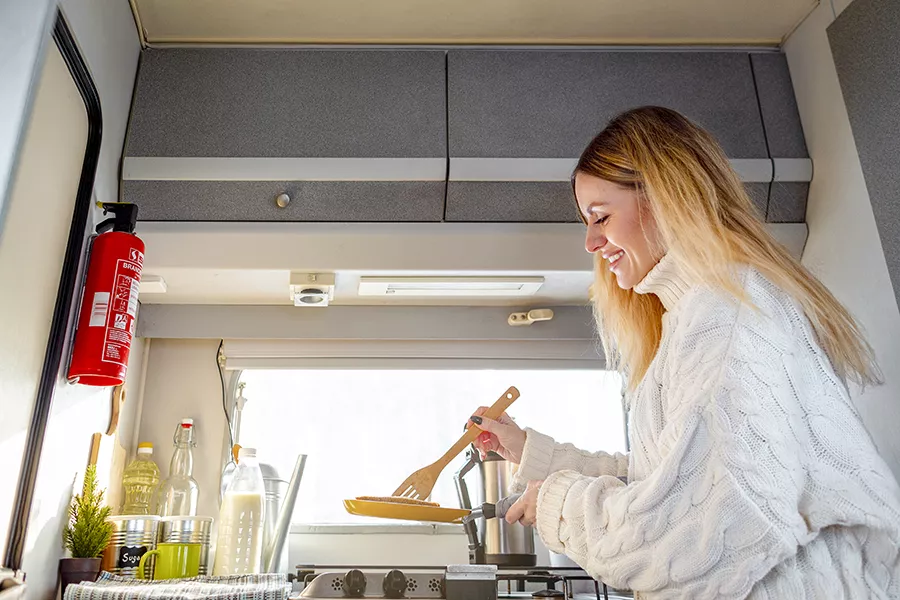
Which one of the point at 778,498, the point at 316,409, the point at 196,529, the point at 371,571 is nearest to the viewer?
the point at 778,498

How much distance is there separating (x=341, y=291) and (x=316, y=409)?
41 cm

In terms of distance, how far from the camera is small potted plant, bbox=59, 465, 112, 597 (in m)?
1.30

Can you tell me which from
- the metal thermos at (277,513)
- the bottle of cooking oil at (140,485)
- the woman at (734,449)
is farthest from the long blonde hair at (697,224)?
the bottle of cooking oil at (140,485)

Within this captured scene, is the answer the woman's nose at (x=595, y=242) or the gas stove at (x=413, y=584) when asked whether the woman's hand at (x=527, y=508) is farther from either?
the woman's nose at (x=595, y=242)

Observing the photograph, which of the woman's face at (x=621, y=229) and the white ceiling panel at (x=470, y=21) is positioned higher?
the white ceiling panel at (x=470, y=21)

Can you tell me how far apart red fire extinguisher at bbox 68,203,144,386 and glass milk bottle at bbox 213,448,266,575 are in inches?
15.3

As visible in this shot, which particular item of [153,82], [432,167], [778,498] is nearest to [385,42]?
[432,167]

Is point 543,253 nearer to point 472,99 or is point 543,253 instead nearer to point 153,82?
point 472,99

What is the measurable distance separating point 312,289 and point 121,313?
0.47 meters

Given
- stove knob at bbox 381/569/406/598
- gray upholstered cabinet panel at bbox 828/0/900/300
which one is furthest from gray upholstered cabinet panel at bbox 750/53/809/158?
stove knob at bbox 381/569/406/598

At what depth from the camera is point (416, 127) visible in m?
1.64

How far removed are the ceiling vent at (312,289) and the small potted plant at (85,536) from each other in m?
0.58

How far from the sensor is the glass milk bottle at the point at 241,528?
1.52 m

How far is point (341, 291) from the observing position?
178 cm
